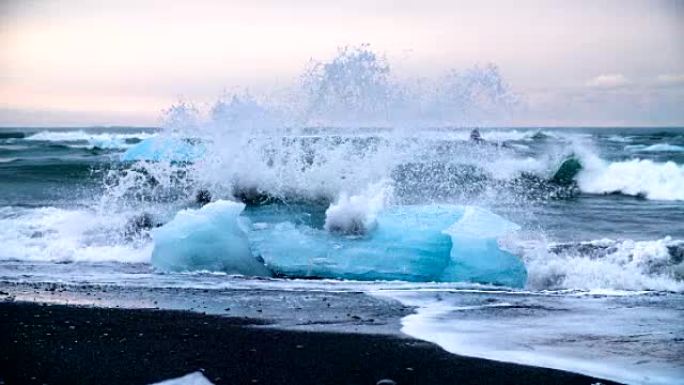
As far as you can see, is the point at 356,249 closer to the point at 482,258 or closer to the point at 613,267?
the point at 482,258

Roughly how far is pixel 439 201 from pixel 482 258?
20.8 feet

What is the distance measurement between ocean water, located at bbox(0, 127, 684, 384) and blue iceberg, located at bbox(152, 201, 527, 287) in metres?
0.29

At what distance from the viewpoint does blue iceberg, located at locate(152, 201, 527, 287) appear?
25.6 feet

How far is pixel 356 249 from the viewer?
8.23 metres

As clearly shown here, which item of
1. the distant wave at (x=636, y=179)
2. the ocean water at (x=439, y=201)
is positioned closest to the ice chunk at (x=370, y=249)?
the ocean water at (x=439, y=201)

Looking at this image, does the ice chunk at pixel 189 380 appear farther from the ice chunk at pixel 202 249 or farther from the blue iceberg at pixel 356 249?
the ice chunk at pixel 202 249

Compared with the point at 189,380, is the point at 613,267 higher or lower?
lower

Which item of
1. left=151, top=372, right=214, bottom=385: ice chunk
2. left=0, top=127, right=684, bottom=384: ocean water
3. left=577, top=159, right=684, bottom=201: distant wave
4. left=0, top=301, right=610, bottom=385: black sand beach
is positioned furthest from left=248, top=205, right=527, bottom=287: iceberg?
left=577, top=159, right=684, bottom=201: distant wave

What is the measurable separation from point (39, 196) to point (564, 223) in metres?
11.0

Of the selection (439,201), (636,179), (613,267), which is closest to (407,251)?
(613,267)

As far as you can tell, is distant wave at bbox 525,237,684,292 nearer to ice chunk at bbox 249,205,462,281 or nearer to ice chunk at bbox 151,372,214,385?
ice chunk at bbox 249,205,462,281

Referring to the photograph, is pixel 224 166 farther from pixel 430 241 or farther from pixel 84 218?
pixel 430 241

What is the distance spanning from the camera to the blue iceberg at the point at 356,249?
25.6ft

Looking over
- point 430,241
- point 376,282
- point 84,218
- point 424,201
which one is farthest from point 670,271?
point 84,218
